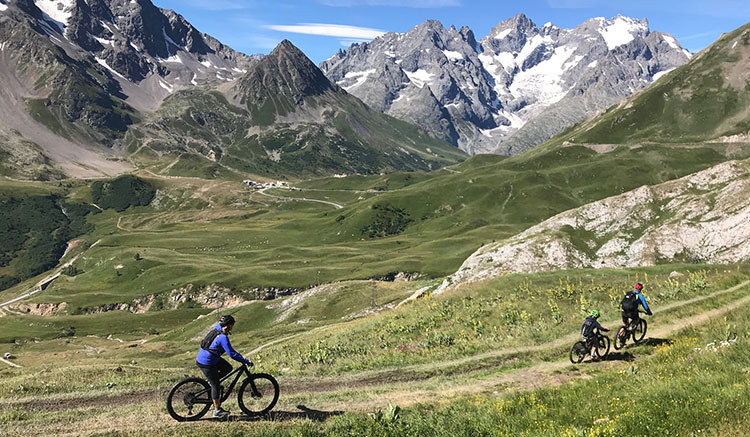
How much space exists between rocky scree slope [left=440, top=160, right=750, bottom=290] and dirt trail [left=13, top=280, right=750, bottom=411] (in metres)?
40.6

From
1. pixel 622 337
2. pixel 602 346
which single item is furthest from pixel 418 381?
pixel 622 337

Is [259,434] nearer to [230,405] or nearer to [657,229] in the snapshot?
[230,405]

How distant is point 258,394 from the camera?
19.5 metres

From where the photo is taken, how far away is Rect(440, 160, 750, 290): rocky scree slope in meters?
Result: 74.3

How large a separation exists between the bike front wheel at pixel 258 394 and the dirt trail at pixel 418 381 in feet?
7.98

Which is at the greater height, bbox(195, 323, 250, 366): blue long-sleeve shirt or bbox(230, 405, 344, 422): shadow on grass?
bbox(195, 323, 250, 366): blue long-sleeve shirt

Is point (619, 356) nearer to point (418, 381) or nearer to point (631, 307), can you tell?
point (631, 307)

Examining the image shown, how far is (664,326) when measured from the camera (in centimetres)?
3022

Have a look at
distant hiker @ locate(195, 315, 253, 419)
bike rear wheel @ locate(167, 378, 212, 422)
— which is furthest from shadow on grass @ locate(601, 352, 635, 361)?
bike rear wheel @ locate(167, 378, 212, 422)

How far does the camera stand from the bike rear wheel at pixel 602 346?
2661 cm

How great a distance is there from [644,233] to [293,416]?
274 feet

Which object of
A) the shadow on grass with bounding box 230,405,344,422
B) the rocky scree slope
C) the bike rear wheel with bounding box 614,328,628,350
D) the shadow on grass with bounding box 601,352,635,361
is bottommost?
the shadow on grass with bounding box 601,352,635,361

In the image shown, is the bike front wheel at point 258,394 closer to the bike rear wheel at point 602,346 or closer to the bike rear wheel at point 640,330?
the bike rear wheel at point 602,346

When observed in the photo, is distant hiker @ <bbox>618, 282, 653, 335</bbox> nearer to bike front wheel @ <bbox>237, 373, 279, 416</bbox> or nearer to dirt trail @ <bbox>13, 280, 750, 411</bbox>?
dirt trail @ <bbox>13, 280, 750, 411</bbox>
